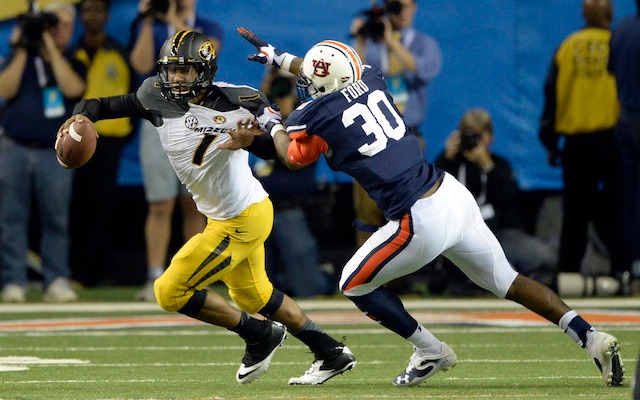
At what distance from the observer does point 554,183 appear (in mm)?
11633

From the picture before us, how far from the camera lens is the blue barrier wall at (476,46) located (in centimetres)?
1155

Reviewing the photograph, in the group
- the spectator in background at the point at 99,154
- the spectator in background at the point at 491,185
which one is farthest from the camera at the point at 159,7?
the spectator in background at the point at 491,185

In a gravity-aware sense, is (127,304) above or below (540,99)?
below

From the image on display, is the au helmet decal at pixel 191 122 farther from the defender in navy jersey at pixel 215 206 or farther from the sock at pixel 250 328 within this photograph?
the sock at pixel 250 328

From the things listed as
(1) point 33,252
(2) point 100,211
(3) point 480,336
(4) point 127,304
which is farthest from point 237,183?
(1) point 33,252

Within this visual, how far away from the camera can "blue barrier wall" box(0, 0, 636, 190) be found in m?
11.5

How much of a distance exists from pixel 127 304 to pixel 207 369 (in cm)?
378

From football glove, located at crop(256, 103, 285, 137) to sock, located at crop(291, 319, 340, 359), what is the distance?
3.05 feet

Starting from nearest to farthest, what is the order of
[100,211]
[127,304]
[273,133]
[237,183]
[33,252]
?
1. [273,133]
2. [237,183]
3. [127,304]
4. [100,211]
5. [33,252]

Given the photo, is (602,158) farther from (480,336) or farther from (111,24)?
(111,24)

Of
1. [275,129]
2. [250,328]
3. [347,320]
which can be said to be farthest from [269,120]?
[347,320]

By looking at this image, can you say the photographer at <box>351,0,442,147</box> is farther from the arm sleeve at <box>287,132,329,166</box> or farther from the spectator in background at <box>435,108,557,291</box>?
the arm sleeve at <box>287,132,329,166</box>

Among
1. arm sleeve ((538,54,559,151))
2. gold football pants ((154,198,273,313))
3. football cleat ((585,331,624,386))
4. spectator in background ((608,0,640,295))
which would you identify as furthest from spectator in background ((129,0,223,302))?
football cleat ((585,331,624,386))

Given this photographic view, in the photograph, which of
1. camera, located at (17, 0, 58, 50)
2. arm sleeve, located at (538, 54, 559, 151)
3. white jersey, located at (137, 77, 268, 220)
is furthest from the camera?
arm sleeve, located at (538, 54, 559, 151)
